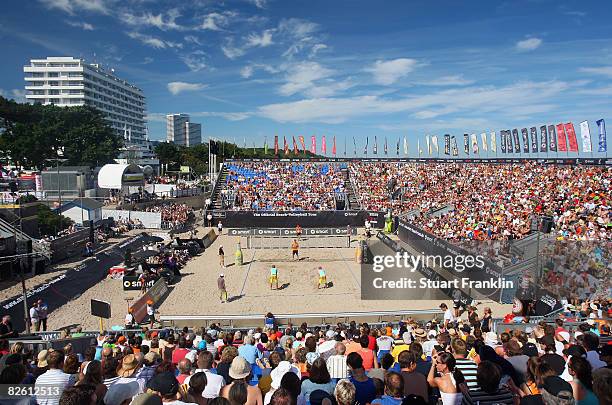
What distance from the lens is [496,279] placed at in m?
15.2

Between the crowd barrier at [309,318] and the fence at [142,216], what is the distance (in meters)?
23.9

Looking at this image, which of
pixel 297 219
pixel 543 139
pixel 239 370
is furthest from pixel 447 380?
pixel 543 139

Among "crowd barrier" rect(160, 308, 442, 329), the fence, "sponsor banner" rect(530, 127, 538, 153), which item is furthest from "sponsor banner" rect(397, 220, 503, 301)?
the fence

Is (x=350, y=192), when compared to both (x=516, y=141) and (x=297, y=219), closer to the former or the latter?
(x=297, y=219)

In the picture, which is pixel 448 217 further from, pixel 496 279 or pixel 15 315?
pixel 15 315

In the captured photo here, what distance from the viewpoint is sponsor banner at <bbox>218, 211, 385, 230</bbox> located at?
36.1 m

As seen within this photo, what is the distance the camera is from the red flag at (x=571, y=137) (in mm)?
31281

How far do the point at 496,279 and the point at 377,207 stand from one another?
22220mm

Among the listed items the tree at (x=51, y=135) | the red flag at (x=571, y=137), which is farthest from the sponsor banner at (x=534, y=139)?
the tree at (x=51, y=135)

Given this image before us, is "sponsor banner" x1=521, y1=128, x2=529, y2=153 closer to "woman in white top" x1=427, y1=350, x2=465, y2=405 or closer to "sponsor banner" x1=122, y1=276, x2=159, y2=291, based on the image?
"sponsor banner" x1=122, y1=276, x2=159, y2=291

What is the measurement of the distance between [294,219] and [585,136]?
22432mm

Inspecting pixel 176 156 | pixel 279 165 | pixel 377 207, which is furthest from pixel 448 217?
pixel 176 156

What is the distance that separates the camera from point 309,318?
12.7 meters

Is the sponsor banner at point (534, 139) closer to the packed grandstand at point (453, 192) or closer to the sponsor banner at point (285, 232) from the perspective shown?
the packed grandstand at point (453, 192)
